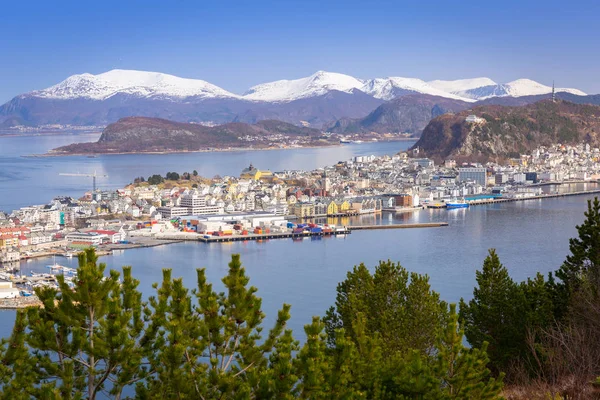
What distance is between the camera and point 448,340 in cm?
199

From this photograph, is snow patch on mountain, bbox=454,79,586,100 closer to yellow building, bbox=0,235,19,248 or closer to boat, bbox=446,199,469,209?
boat, bbox=446,199,469,209

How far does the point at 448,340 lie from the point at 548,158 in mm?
17872

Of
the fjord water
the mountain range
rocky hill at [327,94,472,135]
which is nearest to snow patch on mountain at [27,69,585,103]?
the mountain range

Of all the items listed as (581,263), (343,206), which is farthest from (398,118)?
(581,263)

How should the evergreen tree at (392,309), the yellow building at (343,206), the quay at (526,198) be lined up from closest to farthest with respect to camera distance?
1. the evergreen tree at (392,309)
2. the yellow building at (343,206)
3. the quay at (526,198)

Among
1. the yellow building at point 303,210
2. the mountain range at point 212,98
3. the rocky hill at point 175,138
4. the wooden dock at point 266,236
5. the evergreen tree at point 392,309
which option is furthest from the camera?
the mountain range at point 212,98

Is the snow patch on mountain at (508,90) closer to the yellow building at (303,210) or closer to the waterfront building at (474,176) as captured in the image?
the waterfront building at (474,176)

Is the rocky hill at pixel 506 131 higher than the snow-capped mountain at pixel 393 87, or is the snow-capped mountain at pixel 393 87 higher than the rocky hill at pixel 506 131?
the snow-capped mountain at pixel 393 87

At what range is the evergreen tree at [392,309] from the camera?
2922 millimetres

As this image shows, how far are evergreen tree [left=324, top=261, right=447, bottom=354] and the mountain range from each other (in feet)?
149

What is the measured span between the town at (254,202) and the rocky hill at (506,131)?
196 cm

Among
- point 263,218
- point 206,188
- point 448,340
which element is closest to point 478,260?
point 263,218

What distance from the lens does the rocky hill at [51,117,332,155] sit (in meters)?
27.9

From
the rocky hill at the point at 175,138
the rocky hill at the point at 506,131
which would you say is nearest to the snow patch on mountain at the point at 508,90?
the rocky hill at the point at 175,138
